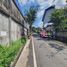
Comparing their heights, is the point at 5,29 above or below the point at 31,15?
below

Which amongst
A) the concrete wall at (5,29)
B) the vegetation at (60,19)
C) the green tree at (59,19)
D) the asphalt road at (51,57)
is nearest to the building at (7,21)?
the concrete wall at (5,29)

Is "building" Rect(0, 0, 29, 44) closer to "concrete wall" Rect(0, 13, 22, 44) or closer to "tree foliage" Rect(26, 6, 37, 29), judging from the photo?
"concrete wall" Rect(0, 13, 22, 44)

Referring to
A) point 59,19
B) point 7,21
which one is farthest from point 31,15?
point 7,21

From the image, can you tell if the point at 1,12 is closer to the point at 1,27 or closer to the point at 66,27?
the point at 1,27

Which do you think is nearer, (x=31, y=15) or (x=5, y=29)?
(x=5, y=29)

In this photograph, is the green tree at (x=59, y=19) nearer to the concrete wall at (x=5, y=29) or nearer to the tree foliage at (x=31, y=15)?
the concrete wall at (x=5, y=29)

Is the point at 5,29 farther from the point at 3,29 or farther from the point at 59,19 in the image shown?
the point at 59,19

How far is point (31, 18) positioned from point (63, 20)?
44440mm

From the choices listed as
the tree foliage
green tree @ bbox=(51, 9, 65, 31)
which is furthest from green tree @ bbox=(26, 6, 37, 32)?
green tree @ bbox=(51, 9, 65, 31)

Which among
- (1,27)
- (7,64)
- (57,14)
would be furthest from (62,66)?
(57,14)

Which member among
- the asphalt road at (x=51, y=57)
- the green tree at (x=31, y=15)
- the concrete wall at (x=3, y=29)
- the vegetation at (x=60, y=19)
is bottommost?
the asphalt road at (x=51, y=57)

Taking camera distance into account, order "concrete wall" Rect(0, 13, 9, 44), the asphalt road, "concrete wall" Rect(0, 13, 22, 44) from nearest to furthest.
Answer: the asphalt road < "concrete wall" Rect(0, 13, 9, 44) < "concrete wall" Rect(0, 13, 22, 44)

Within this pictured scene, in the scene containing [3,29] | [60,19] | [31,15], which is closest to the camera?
[3,29]

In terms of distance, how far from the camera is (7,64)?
26.6ft
